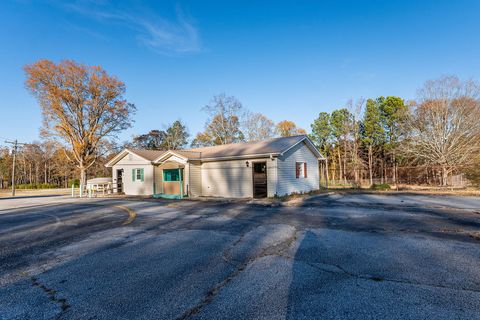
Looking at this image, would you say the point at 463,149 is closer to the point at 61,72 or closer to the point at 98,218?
the point at 98,218

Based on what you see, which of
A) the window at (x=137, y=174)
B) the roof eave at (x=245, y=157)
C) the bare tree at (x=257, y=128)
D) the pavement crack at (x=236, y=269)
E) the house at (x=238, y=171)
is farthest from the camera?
the bare tree at (x=257, y=128)

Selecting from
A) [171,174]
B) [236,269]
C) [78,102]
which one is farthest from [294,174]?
[78,102]

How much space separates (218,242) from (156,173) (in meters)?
15.0

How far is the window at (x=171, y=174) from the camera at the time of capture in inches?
699

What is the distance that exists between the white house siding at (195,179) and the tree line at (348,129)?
1086 cm

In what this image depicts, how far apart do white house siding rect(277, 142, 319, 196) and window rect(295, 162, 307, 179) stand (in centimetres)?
21

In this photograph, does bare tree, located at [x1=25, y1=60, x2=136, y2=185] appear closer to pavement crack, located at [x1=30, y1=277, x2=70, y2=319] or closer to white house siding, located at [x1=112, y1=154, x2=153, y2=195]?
white house siding, located at [x1=112, y1=154, x2=153, y2=195]

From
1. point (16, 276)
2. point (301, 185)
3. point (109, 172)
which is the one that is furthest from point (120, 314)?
point (109, 172)

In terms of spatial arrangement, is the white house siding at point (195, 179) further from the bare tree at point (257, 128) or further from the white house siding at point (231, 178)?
the bare tree at point (257, 128)

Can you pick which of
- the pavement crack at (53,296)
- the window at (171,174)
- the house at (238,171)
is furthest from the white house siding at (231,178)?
the pavement crack at (53,296)

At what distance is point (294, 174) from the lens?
16391mm

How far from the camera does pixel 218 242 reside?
5590 mm

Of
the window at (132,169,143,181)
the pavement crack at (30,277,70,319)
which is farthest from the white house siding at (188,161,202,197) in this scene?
the pavement crack at (30,277,70,319)

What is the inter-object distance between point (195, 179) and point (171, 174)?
2.24m
